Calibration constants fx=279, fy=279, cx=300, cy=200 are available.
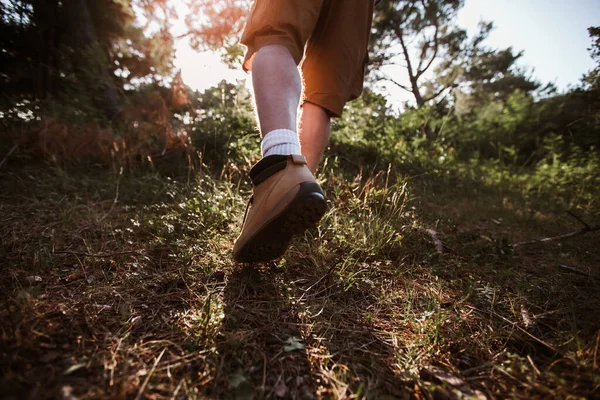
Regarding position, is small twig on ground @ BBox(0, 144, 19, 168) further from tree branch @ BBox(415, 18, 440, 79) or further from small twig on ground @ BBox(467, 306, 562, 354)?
tree branch @ BBox(415, 18, 440, 79)

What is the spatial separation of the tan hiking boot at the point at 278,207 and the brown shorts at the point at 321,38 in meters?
0.48

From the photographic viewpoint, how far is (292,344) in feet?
2.41

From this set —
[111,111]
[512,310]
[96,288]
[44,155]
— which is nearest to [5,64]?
[111,111]

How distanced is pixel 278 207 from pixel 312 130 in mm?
705

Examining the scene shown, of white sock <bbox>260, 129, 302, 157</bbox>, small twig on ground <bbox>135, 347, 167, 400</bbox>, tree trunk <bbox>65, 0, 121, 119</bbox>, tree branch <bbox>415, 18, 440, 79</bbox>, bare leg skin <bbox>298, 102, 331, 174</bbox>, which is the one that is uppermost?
tree branch <bbox>415, 18, 440, 79</bbox>

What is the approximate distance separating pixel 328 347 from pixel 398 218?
38.9 inches

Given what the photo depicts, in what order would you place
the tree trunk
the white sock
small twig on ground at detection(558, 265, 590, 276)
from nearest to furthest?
the white sock → small twig on ground at detection(558, 265, 590, 276) → the tree trunk

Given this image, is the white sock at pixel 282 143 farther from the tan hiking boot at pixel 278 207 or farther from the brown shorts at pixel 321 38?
the brown shorts at pixel 321 38

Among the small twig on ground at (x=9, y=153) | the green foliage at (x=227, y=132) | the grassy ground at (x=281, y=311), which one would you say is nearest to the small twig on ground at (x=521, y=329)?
the grassy ground at (x=281, y=311)

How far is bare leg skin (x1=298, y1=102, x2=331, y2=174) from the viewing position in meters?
1.45

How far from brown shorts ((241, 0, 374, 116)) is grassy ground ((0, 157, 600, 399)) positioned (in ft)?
2.11

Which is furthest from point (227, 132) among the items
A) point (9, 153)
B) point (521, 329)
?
point (521, 329)

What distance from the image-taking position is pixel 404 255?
1.35 m

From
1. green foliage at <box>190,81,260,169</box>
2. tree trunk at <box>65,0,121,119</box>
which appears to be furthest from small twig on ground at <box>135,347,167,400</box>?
tree trunk at <box>65,0,121,119</box>
